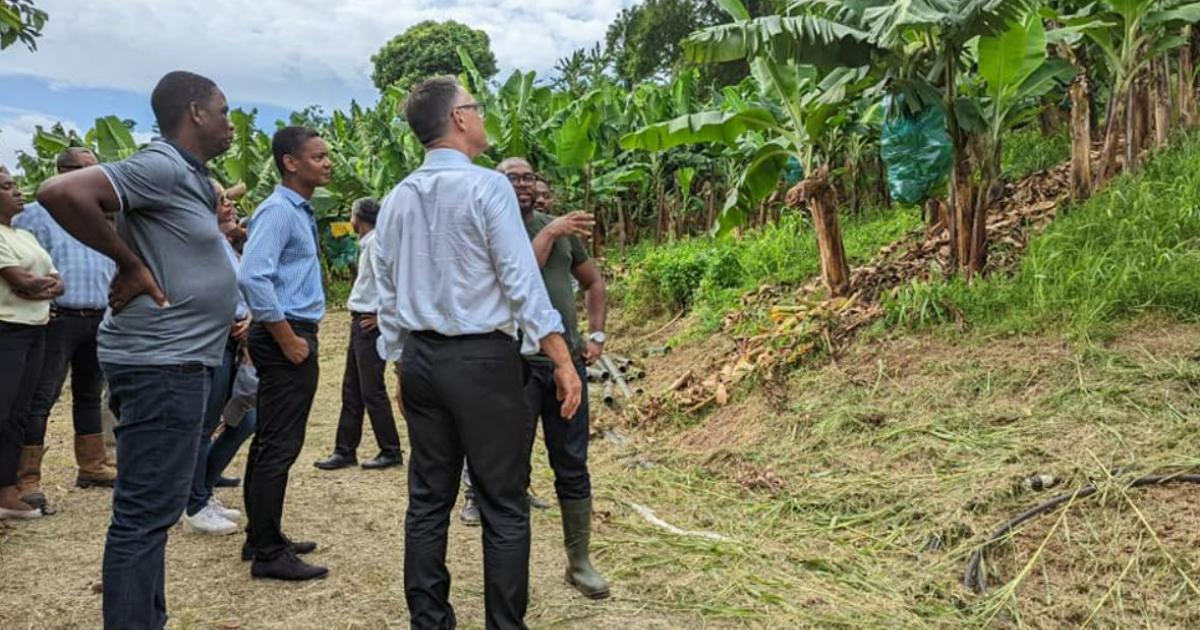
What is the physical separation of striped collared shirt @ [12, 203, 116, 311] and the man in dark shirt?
251 centimetres

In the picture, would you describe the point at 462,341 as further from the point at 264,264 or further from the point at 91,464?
the point at 91,464

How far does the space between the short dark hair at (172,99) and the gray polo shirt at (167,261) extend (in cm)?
8

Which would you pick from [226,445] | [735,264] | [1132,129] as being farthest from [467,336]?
[735,264]

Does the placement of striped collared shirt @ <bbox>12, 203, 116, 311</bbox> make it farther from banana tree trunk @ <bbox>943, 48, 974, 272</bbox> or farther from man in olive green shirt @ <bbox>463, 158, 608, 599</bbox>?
banana tree trunk @ <bbox>943, 48, 974, 272</bbox>

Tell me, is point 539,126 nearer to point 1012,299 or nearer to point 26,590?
point 1012,299

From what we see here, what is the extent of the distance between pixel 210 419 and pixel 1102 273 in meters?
5.33

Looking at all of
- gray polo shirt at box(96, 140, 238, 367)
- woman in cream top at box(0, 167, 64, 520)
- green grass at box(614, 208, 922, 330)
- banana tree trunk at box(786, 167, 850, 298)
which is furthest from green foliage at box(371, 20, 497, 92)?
gray polo shirt at box(96, 140, 238, 367)

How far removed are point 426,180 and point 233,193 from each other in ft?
7.55

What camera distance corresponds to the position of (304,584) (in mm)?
3797

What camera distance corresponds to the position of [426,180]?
2.86 m

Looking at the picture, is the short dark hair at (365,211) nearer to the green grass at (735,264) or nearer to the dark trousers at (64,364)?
the dark trousers at (64,364)

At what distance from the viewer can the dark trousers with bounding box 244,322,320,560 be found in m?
3.68

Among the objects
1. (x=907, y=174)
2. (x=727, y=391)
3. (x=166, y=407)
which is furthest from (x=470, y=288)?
(x=907, y=174)

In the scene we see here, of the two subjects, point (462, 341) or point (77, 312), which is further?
point (77, 312)
